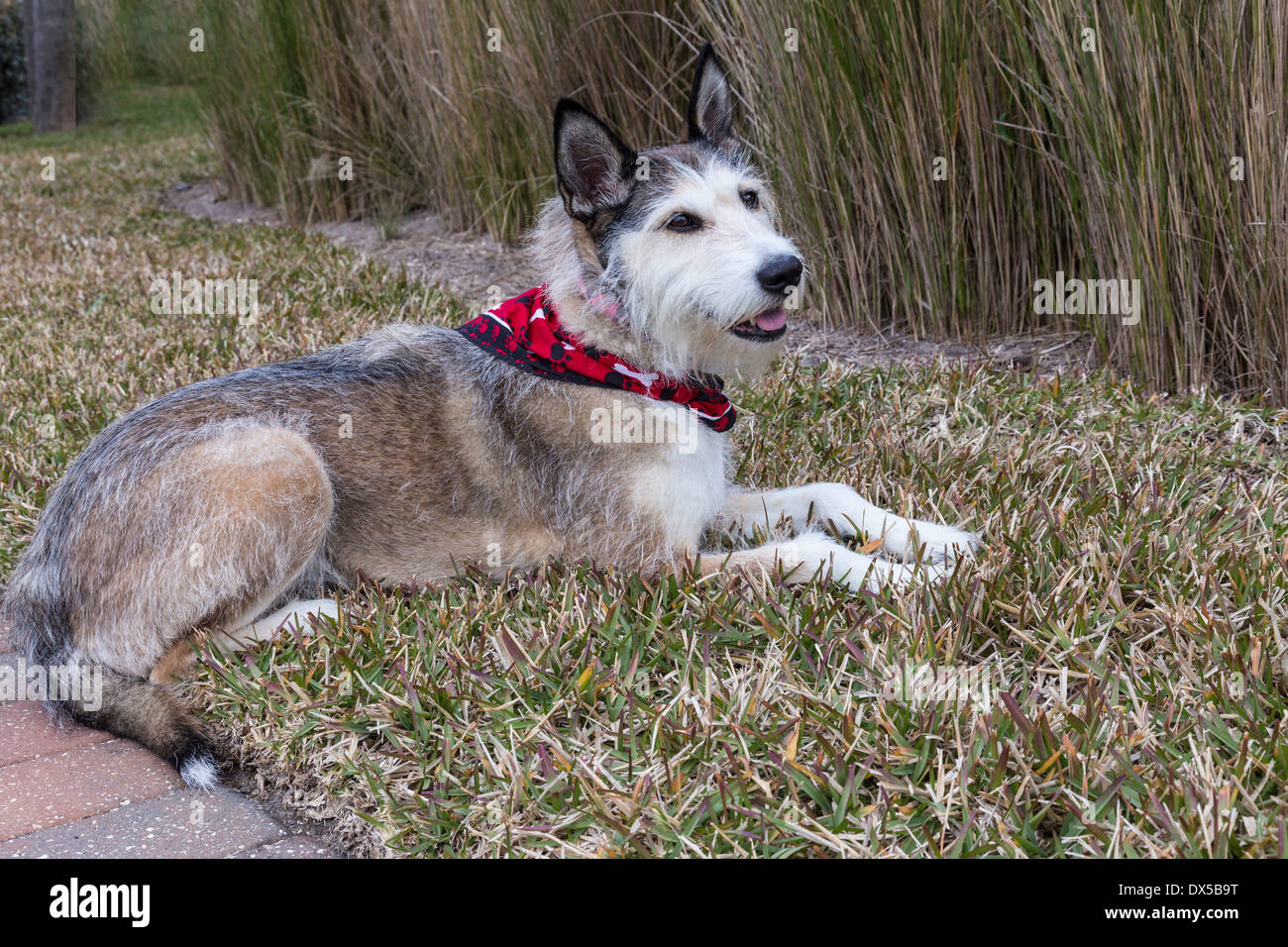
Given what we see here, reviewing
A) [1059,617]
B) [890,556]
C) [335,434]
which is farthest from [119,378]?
[1059,617]

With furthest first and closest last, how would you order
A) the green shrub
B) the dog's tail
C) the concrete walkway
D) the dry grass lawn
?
the green shrub
the dog's tail
the concrete walkway
the dry grass lawn

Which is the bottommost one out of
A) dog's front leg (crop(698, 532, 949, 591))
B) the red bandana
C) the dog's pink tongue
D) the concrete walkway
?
the concrete walkway

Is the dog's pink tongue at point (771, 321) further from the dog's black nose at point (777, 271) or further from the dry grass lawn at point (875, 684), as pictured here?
the dry grass lawn at point (875, 684)

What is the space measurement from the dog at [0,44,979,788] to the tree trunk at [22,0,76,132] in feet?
70.2

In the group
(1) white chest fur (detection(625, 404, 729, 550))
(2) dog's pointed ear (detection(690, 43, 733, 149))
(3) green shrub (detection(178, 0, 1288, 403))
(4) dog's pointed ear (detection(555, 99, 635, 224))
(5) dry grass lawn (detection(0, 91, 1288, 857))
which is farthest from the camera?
(3) green shrub (detection(178, 0, 1288, 403))

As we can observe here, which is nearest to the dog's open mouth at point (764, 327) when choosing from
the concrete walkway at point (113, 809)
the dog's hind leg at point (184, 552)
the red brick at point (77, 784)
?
the dog's hind leg at point (184, 552)

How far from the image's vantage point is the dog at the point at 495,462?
10.6 feet

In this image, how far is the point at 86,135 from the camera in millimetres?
20047

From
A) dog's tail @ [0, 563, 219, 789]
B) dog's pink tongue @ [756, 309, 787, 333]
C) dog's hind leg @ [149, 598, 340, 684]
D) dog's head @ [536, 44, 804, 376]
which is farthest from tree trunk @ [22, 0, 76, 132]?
dog's pink tongue @ [756, 309, 787, 333]

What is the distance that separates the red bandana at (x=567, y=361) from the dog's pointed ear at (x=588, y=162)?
1.25 feet

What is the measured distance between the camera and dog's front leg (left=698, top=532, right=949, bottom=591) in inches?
129

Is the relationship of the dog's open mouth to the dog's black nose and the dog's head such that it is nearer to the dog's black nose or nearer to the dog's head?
the dog's head

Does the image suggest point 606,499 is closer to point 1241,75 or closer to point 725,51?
point 1241,75
